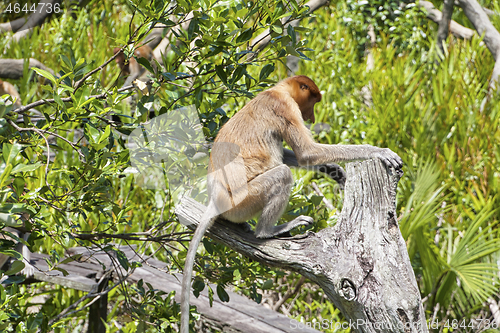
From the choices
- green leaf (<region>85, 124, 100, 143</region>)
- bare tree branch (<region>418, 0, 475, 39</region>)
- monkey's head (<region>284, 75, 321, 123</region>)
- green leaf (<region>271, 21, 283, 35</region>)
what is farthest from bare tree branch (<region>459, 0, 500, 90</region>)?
green leaf (<region>85, 124, 100, 143</region>)

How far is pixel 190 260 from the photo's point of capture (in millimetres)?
1780

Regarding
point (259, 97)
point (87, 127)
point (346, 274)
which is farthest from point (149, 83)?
point (346, 274)

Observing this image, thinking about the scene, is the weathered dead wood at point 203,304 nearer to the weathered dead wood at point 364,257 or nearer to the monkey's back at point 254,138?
the monkey's back at point 254,138

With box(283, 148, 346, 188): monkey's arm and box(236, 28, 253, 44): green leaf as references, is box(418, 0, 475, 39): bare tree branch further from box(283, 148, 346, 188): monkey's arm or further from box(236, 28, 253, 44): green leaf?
box(236, 28, 253, 44): green leaf

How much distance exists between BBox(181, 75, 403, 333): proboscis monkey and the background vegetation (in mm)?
177

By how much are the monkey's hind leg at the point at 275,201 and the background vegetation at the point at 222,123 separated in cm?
31

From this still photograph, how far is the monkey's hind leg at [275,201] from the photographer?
2.01 meters

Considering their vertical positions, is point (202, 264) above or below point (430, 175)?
below

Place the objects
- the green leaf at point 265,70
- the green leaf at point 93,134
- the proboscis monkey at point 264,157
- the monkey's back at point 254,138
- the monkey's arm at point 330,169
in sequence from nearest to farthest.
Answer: the green leaf at point 93,134 → the proboscis monkey at point 264,157 → the monkey's back at point 254,138 → the green leaf at point 265,70 → the monkey's arm at point 330,169

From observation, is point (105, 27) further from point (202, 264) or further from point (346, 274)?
point (346, 274)

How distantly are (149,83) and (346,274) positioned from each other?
1256 millimetres

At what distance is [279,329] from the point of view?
8.96 feet

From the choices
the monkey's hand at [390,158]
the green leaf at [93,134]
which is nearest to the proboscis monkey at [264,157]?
the monkey's hand at [390,158]

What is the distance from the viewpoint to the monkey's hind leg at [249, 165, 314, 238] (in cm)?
201
